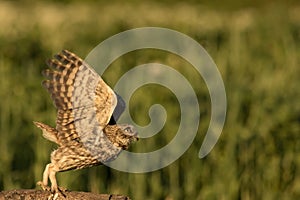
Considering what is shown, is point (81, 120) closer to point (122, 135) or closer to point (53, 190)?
point (122, 135)

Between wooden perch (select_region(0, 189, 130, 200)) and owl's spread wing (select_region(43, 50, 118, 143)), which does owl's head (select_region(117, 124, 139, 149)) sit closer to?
owl's spread wing (select_region(43, 50, 118, 143))

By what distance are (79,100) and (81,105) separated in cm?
2

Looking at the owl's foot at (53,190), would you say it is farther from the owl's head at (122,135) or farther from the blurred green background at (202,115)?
the blurred green background at (202,115)

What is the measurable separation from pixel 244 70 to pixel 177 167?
3.25m

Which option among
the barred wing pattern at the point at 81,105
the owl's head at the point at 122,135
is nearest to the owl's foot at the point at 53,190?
the barred wing pattern at the point at 81,105

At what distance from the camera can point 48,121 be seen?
7.52 m

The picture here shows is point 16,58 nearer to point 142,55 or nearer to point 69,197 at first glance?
point 142,55

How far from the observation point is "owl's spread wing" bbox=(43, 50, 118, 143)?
4332 millimetres

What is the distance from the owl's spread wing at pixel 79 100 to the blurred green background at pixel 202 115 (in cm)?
179

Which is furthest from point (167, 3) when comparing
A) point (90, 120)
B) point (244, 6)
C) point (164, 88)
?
point (90, 120)

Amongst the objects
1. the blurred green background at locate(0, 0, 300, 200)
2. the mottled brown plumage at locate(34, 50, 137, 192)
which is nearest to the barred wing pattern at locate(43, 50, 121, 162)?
the mottled brown plumage at locate(34, 50, 137, 192)

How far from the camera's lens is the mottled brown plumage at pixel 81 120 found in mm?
4242

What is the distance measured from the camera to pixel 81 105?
4406 millimetres

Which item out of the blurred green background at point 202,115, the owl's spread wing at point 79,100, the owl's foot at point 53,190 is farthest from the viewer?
the blurred green background at point 202,115
